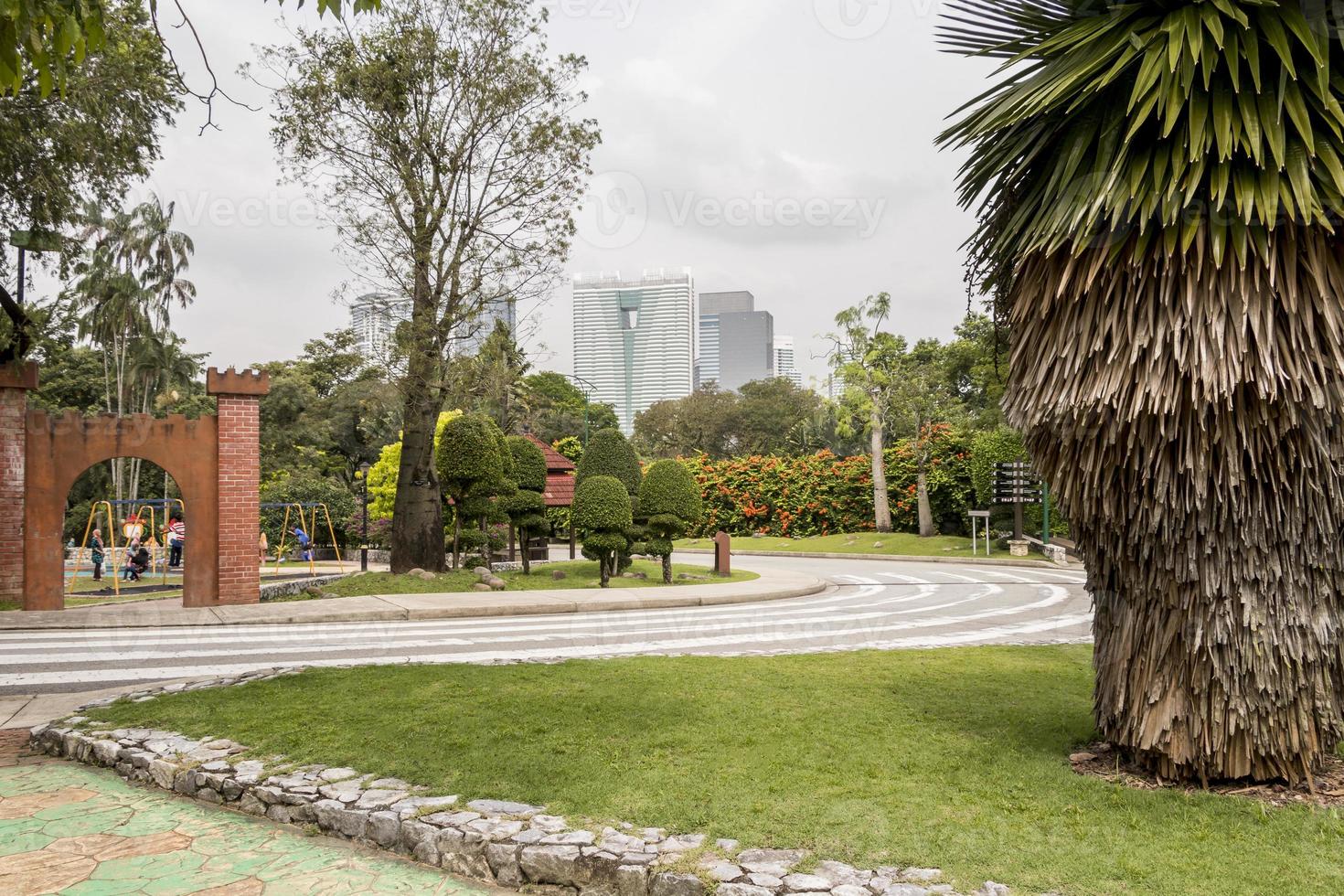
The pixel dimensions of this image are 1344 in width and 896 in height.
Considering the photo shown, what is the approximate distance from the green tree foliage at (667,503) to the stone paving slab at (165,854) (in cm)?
1417

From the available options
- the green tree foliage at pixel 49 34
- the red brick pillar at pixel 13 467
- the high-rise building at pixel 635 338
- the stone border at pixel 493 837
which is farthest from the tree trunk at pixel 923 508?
the high-rise building at pixel 635 338

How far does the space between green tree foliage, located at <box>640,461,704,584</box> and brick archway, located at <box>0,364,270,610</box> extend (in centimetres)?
789

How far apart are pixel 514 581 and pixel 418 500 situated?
261 centimetres

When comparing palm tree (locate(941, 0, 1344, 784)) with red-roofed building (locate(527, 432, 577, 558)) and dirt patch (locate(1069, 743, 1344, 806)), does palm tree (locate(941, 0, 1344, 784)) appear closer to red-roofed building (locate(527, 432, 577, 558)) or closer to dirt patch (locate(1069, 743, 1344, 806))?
dirt patch (locate(1069, 743, 1344, 806))

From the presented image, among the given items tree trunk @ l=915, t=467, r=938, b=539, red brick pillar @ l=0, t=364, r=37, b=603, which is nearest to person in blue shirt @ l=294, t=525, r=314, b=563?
red brick pillar @ l=0, t=364, r=37, b=603

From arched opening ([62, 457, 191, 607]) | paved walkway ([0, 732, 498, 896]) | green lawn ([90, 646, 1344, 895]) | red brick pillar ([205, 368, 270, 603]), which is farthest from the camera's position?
arched opening ([62, 457, 191, 607])

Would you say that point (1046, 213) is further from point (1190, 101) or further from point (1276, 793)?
point (1276, 793)

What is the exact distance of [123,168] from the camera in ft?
53.2

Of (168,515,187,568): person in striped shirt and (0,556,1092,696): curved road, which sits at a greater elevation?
(168,515,187,568): person in striped shirt

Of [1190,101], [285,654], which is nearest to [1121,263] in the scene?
[1190,101]

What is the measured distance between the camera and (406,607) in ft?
47.2

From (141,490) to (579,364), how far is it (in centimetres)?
8344

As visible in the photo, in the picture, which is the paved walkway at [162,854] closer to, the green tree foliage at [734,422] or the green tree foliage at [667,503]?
the green tree foliage at [667,503]

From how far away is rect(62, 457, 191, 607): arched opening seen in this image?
17.3 m
